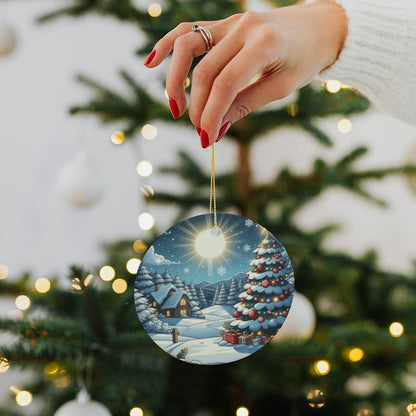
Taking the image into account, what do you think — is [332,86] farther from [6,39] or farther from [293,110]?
[6,39]

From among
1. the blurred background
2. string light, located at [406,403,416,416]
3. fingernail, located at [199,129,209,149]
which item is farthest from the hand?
string light, located at [406,403,416,416]

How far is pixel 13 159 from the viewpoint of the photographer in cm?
176

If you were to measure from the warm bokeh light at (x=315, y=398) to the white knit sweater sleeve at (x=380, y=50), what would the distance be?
0.68 metres

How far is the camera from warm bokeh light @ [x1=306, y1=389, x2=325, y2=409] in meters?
1.02

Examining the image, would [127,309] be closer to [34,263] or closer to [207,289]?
[207,289]

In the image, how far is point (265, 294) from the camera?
1.53 feet

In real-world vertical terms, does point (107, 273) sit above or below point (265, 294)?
below

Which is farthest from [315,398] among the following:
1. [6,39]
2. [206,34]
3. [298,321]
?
[6,39]

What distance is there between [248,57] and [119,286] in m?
0.61

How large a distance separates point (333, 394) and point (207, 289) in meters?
0.72

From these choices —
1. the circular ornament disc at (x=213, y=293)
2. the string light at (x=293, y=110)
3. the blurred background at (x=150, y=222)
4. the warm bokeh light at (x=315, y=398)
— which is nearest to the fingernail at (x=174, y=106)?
the circular ornament disc at (x=213, y=293)

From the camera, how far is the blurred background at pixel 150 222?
84 centimetres

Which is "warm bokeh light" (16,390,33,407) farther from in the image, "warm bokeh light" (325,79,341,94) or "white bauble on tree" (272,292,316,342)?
"warm bokeh light" (325,79,341,94)

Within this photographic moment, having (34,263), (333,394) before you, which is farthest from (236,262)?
(34,263)
